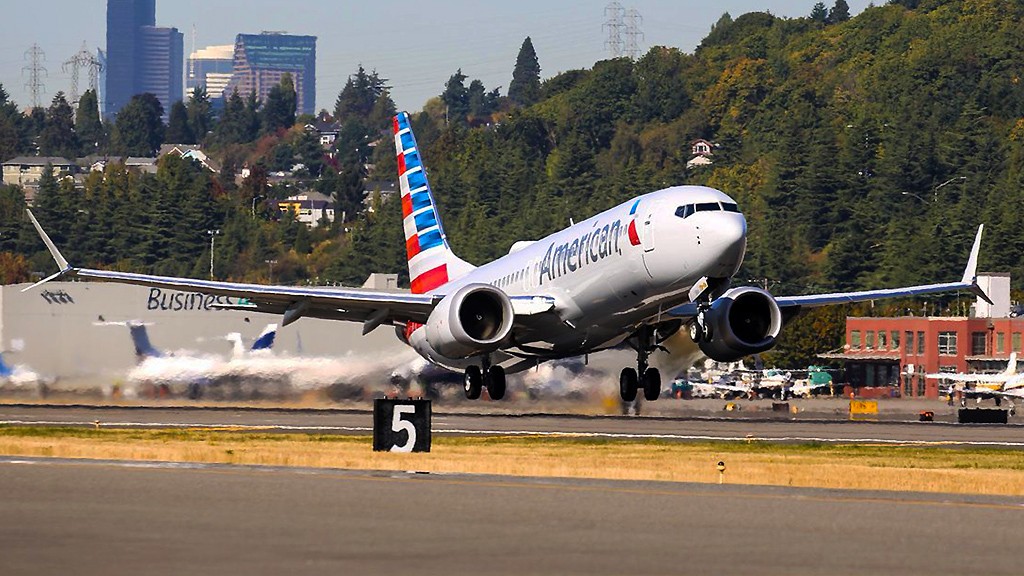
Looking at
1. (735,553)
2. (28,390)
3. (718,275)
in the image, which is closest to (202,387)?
(28,390)

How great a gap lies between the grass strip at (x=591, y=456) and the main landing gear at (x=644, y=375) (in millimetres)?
1682

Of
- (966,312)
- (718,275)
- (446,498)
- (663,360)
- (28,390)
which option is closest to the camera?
(446,498)

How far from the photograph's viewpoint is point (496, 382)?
5184cm

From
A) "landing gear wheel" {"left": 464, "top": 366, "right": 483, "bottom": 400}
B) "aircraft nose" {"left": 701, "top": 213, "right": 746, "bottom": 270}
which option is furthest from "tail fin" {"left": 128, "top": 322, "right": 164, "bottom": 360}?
"aircraft nose" {"left": 701, "top": 213, "right": 746, "bottom": 270}

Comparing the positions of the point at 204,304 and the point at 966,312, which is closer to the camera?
the point at 204,304

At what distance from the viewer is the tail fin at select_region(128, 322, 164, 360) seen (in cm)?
8850

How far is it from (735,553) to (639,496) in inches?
270

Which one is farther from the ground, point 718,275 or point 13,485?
point 718,275

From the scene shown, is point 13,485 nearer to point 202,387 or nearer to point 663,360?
point 663,360

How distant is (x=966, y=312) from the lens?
→ 170m

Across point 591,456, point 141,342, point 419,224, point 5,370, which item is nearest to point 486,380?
point 591,456

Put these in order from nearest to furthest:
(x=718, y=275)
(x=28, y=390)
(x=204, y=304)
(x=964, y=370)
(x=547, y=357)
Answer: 1. (x=718, y=275)
2. (x=547, y=357)
3. (x=28, y=390)
4. (x=204, y=304)
5. (x=964, y=370)

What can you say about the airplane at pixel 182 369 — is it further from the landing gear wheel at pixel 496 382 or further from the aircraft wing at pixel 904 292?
the aircraft wing at pixel 904 292

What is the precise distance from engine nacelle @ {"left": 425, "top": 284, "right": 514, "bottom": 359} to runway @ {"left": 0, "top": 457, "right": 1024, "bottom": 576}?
16.5 meters
